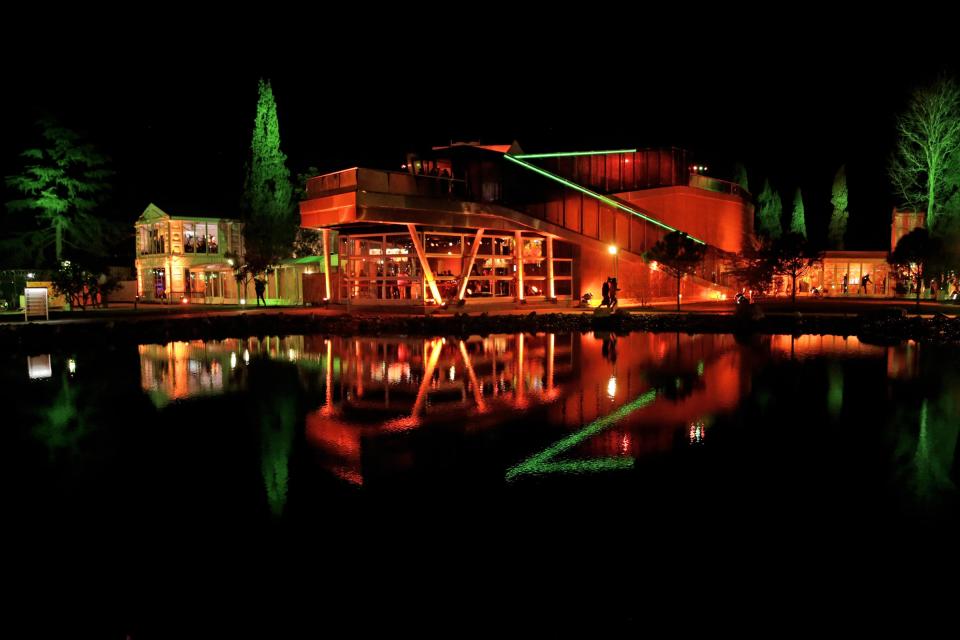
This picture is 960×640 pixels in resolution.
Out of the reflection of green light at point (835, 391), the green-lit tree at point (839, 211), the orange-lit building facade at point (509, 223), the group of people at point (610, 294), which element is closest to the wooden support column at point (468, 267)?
the orange-lit building facade at point (509, 223)

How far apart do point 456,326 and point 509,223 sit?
27.9 feet

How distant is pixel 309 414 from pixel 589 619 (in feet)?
22.8

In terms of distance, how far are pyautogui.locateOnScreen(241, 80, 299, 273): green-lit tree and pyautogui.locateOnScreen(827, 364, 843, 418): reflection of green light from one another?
31468 millimetres

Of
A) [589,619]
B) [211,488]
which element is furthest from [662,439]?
[211,488]

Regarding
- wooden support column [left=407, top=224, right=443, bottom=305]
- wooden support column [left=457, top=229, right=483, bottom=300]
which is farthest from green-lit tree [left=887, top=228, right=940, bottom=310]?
wooden support column [left=407, top=224, right=443, bottom=305]

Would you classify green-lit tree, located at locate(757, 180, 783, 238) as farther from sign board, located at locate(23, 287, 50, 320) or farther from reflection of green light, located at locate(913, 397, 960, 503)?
reflection of green light, located at locate(913, 397, 960, 503)

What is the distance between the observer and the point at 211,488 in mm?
7191

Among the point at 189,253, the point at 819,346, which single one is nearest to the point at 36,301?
the point at 189,253

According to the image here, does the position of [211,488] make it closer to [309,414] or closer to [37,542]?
[37,542]

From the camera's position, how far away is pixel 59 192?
44156 millimetres

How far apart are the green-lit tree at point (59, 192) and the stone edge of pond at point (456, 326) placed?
2436 cm

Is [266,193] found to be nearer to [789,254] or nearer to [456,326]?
[456,326]

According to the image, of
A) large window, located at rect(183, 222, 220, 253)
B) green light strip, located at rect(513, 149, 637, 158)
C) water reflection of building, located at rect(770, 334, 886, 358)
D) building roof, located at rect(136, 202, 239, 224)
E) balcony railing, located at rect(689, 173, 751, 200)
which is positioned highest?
green light strip, located at rect(513, 149, 637, 158)

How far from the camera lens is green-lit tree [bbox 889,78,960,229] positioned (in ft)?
111
